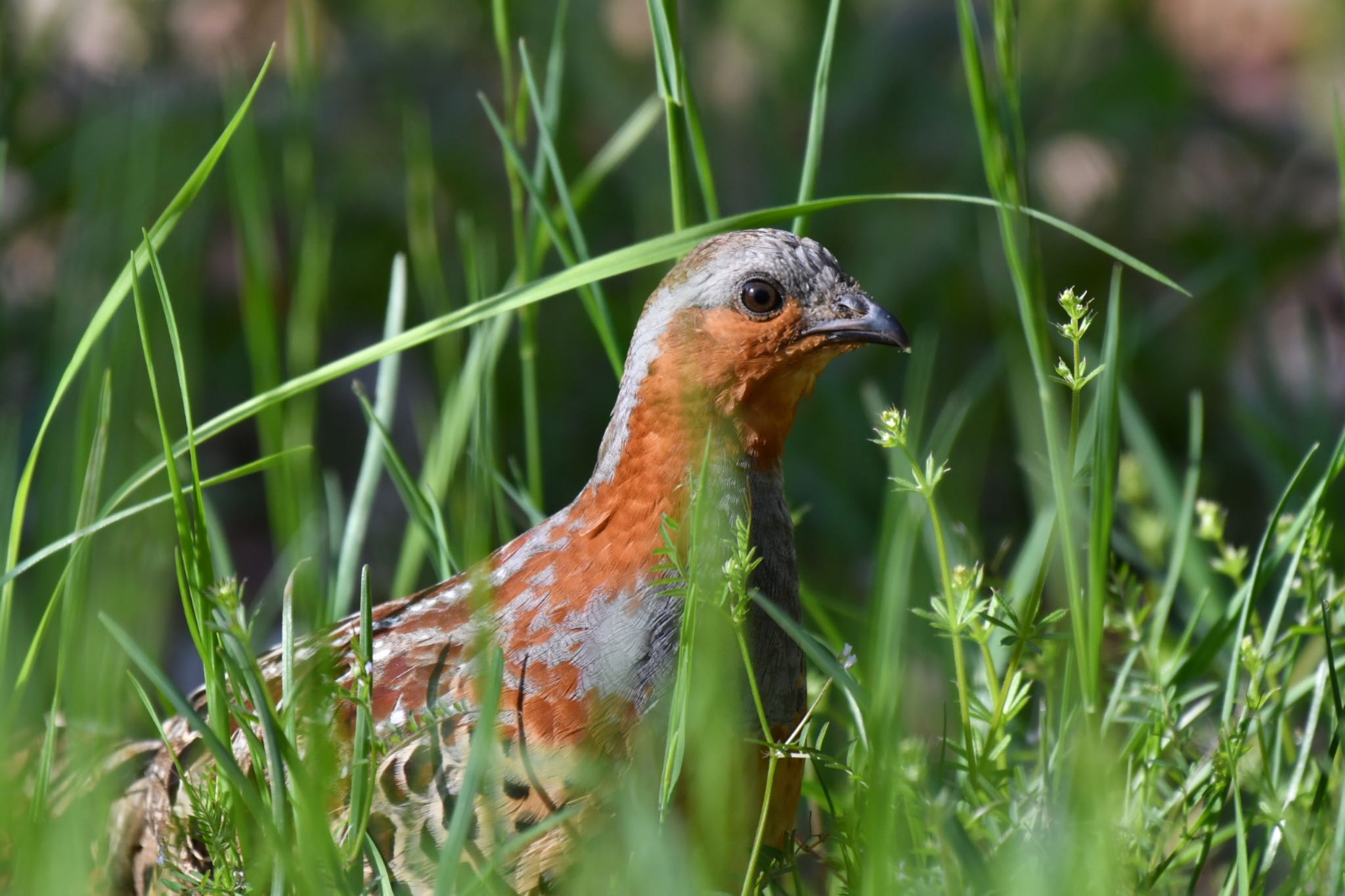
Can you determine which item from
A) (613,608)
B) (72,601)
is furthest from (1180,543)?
(72,601)

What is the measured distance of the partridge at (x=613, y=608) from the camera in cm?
211

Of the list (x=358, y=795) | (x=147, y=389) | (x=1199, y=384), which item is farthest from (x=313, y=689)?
(x=1199, y=384)

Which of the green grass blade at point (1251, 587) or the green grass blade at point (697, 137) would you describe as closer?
the green grass blade at point (1251, 587)

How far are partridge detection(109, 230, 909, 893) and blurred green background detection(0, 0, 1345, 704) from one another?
5.28 feet

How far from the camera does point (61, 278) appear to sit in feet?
12.2

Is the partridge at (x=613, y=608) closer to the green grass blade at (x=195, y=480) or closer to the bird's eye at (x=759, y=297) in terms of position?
the bird's eye at (x=759, y=297)

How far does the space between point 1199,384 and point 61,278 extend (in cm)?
330

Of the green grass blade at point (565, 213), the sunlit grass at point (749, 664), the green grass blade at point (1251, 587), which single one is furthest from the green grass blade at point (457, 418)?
the green grass blade at point (1251, 587)

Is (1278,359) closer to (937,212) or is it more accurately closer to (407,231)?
(937,212)

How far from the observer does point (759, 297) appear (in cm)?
238

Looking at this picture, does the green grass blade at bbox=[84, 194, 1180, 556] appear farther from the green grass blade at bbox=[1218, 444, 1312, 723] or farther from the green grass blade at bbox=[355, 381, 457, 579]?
the green grass blade at bbox=[1218, 444, 1312, 723]

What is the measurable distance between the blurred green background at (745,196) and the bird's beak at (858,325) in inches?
63.8

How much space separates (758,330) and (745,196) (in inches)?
101

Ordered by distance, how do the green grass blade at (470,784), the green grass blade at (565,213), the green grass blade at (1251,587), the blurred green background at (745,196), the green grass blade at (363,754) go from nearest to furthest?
the green grass blade at (470,784) < the green grass blade at (363,754) < the green grass blade at (1251,587) < the green grass blade at (565,213) < the blurred green background at (745,196)
